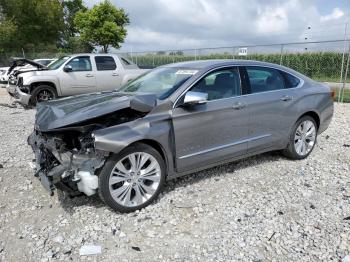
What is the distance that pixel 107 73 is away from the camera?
37.4 ft

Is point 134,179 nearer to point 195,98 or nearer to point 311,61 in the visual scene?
point 195,98

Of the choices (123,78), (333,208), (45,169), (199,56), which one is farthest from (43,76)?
(199,56)

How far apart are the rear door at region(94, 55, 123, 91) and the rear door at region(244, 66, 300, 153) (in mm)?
7320

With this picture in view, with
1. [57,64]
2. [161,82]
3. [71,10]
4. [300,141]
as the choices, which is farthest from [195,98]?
[71,10]

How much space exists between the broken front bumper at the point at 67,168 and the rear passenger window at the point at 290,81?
313 cm

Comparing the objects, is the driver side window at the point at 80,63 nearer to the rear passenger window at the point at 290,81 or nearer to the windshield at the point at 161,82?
the windshield at the point at 161,82

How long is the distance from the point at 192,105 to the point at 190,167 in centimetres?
75

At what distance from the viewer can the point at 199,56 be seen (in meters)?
18.8

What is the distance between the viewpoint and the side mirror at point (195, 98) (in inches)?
153

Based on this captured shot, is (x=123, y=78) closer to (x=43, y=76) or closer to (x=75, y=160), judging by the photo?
(x=43, y=76)

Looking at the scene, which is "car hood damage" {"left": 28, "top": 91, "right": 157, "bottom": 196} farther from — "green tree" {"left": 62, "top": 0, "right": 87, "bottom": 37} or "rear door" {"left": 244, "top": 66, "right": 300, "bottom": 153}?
"green tree" {"left": 62, "top": 0, "right": 87, "bottom": 37}

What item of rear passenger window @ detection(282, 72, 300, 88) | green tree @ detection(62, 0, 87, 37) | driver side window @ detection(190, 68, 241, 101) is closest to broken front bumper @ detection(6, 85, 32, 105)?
driver side window @ detection(190, 68, 241, 101)

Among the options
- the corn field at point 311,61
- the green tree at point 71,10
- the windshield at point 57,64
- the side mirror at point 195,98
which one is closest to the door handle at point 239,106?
the side mirror at point 195,98

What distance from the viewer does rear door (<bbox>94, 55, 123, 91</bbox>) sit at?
37.2ft
